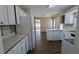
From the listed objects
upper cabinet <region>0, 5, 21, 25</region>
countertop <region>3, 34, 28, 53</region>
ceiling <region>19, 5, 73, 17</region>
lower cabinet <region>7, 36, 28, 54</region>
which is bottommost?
lower cabinet <region>7, 36, 28, 54</region>

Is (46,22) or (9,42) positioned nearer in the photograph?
(9,42)

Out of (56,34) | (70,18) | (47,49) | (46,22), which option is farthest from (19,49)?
(46,22)

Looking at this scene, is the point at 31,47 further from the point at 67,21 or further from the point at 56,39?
the point at 67,21

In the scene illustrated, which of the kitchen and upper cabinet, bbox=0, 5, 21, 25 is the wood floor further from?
upper cabinet, bbox=0, 5, 21, 25

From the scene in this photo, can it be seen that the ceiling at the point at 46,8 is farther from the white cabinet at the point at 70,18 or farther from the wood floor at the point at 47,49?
the wood floor at the point at 47,49

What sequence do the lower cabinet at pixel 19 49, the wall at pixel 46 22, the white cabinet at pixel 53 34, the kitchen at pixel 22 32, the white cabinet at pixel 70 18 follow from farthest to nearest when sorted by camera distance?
the wall at pixel 46 22 → the white cabinet at pixel 53 34 → the white cabinet at pixel 70 18 → the kitchen at pixel 22 32 → the lower cabinet at pixel 19 49

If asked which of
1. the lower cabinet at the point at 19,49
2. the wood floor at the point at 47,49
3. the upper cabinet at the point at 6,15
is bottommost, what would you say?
the wood floor at the point at 47,49

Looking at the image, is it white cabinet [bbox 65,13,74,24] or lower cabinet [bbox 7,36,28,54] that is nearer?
lower cabinet [bbox 7,36,28,54]

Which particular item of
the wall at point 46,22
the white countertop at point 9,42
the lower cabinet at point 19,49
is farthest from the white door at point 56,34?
the wall at point 46,22

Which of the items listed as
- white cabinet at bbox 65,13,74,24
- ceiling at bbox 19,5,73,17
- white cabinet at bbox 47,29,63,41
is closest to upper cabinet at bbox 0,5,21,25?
ceiling at bbox 19,5,73,17

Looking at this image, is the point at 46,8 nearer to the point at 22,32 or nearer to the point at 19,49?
the point at 22,32
